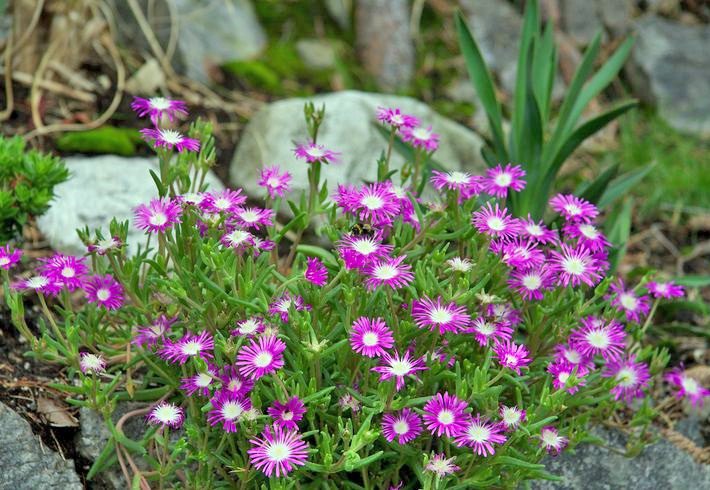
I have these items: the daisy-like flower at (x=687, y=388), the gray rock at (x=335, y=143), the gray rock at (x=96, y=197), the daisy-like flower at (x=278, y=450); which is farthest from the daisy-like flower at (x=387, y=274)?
the gray rock at (x=335, y=143)

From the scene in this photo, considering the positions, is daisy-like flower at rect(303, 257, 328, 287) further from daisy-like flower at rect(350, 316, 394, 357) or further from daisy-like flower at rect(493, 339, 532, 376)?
daisy-like flower at rect(493, 339, 532, 376)

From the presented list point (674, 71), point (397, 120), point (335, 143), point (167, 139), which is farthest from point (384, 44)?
point (167, 139)

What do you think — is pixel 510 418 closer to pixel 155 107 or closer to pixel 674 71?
pixel 155 107

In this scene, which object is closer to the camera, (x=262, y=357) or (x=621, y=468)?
(x=262, y=357)

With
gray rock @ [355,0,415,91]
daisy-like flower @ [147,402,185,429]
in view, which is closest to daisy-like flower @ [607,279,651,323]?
daisy-like flower @ [147,402,185,429]

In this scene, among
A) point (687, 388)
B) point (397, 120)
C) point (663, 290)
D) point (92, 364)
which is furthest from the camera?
point (687, 388)

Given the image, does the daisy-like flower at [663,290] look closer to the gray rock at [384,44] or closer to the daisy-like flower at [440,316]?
the daisy-like flower at [440,316]
